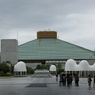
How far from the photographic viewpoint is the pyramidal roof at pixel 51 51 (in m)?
102

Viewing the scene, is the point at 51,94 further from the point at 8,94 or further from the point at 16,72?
the point at 16,72

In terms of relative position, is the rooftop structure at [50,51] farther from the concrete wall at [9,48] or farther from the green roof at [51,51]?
the concrete wall at [9,48]

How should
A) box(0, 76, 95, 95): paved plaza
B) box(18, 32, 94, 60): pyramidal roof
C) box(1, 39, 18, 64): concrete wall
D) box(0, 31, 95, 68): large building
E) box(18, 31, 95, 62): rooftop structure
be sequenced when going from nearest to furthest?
box(0, 76, 95, 95): paved plaza
box(1, 39, 18, 64): concrete wall
box(0, 31, 95, 68): large building
box(18, 31, 95, 62): rooftop structure
box(18, 32, 94, 60): pyramidal roof

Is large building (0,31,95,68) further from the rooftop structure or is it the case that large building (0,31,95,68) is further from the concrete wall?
the concrete wall

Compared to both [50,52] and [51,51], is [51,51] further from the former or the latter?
[50,52]

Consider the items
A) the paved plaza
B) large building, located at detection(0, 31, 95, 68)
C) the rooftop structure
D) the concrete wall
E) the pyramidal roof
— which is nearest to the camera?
the paved plaza

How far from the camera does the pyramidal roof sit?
102 meters

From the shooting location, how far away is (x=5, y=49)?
284 feet

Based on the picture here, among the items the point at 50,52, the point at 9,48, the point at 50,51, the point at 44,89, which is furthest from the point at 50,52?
the point at 44,89

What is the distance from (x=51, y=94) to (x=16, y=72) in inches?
2775

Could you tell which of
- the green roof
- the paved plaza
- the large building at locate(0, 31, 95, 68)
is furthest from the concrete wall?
the paved plaza

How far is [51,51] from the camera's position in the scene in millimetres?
107062

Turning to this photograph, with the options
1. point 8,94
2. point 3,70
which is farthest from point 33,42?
point 8,94

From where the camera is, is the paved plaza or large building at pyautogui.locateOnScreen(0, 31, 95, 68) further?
large building at pyautogui.locateOnScreen(0, 31, 95, 68)
